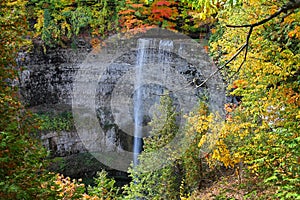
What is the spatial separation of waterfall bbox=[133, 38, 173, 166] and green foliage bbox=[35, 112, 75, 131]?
336 cm

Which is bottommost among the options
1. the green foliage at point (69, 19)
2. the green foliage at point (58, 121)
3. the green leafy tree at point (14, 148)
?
the green foliage at point (58, 121)

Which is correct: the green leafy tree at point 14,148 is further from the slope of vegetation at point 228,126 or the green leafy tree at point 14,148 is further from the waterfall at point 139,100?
the waterfall at point 139,100

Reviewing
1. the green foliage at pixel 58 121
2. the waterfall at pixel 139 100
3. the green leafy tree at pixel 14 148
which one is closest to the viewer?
the green leafy tree at pixel 14 148

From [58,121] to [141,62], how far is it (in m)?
5.23

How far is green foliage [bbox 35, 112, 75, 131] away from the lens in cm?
1470

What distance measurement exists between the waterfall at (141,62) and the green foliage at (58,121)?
3363 millimetres

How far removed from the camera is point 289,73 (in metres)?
5.35

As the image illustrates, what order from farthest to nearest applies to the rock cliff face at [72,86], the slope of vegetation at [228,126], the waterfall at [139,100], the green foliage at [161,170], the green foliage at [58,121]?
the green foliage at [58,121], the rock cliff face at [72,86], the waterfall at [139,100], the green foliage at [161,170], the slope of vegetation at [228,126]

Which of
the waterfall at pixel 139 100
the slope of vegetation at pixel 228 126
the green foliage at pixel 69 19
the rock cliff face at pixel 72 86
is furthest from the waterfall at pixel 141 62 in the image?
the green foliage at pixel 69 19

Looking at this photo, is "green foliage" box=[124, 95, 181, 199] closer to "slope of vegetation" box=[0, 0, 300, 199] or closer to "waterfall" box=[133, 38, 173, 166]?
"slope of vegetation" box=[0, 0, 300, 199]

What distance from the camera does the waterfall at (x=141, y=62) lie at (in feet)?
41.6

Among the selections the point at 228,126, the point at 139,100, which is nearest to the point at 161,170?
the point at 228,126

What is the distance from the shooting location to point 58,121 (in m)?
15.0

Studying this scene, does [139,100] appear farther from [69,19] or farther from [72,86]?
[69,19]
